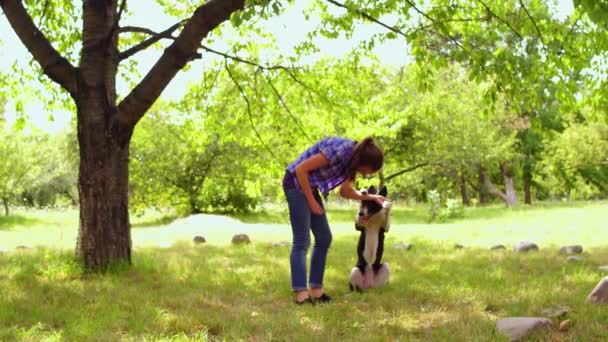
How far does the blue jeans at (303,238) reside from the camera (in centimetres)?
520

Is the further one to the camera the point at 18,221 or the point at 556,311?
the point at 18,221

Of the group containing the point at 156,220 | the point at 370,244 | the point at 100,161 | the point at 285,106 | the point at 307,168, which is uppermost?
the point at 285,106

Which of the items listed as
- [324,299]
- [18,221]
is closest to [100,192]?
[324,299]

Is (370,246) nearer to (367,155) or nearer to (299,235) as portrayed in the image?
(299,235)

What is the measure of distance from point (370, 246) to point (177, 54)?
10.8 feet

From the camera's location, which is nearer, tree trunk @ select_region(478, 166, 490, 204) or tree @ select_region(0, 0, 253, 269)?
tree @ select_region(0, 0, 253, 269)

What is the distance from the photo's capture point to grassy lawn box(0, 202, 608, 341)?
13.5 feet

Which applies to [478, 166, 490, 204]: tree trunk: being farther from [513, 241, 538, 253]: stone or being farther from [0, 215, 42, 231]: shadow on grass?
[513, 241, 538, 253]: stone

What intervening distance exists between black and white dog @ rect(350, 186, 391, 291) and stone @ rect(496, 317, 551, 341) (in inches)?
75.3

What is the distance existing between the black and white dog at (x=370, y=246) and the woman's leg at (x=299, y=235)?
2.53 ft

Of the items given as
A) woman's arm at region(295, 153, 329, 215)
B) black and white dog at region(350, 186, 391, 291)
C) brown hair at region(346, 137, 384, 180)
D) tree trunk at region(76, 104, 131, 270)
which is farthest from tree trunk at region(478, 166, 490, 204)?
woman's arm at region(295, 153, 329, 215)

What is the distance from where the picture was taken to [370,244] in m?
5.89

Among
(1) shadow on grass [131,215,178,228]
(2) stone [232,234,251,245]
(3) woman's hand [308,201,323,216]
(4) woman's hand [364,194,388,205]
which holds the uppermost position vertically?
(4) woman's hand [364,194,388,205]

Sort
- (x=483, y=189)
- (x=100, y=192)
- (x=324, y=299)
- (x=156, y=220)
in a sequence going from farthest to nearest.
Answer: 1. (x=483, y=189)
2. (x=156, y=220)
3. (x=100, y=192)
4. (x=324, y=299)
